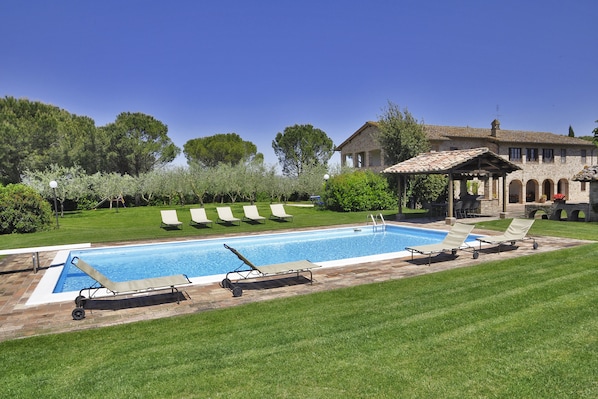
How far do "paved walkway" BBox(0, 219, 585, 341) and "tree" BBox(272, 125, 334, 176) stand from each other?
4635cm

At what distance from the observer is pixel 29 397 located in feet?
12.0

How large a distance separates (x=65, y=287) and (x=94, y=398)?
6.36 meters

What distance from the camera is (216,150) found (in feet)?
168

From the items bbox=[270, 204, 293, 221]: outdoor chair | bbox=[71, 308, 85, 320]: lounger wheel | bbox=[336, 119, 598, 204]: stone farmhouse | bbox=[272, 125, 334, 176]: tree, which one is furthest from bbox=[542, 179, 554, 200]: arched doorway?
bbox=[71, 308, 85, 320]: lounger wheel

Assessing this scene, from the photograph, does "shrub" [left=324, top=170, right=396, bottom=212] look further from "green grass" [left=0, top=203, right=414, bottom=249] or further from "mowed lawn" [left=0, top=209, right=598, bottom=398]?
"mowed lawn" [left=0, top=209, right=598, bottom=398]

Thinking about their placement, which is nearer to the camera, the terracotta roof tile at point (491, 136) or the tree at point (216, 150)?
the terracotta roof tile at point (491, 136)

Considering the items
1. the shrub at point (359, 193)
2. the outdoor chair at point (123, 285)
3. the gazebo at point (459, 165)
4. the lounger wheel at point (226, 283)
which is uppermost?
Answer: the gazebo at point (459, 165)

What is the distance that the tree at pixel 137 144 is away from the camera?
40625 millimetres


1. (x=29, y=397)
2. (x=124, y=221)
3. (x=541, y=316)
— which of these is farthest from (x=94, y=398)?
(x=124, y=221)

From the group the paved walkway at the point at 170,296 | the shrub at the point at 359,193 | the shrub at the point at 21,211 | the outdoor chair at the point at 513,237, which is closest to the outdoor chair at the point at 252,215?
the shrub at the point at 359,193

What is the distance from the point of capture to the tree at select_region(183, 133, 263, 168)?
51.2 metres

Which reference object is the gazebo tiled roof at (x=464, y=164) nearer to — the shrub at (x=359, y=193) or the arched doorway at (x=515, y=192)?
the shrub at (x=359, y=193)

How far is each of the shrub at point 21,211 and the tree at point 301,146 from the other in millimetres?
39844

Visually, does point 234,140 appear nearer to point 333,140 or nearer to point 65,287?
point 333,140
